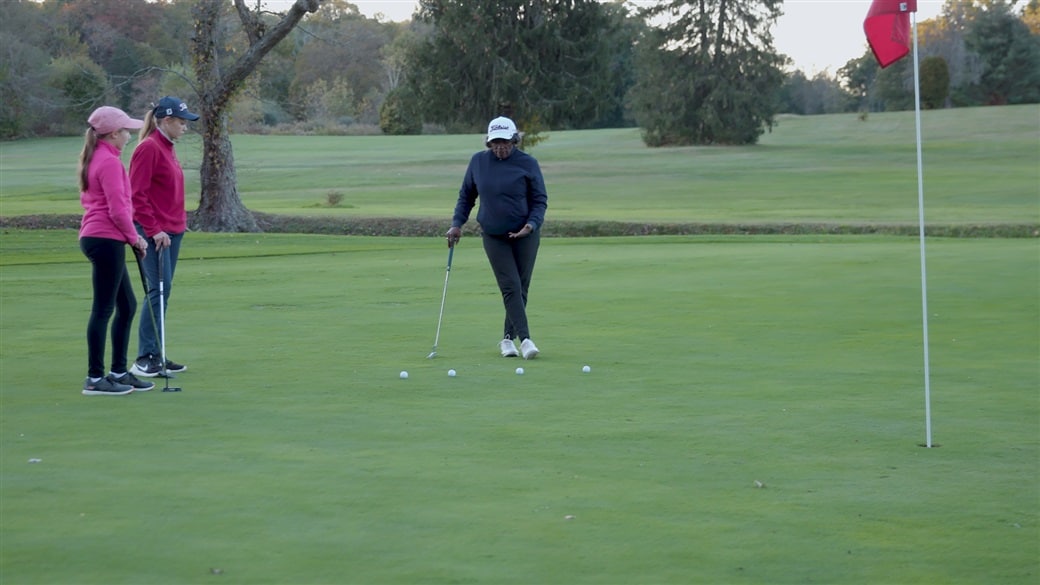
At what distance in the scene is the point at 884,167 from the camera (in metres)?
54.5

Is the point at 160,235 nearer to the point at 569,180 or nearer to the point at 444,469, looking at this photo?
the point at 444,469

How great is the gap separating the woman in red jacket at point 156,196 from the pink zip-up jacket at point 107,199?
3.28 feet

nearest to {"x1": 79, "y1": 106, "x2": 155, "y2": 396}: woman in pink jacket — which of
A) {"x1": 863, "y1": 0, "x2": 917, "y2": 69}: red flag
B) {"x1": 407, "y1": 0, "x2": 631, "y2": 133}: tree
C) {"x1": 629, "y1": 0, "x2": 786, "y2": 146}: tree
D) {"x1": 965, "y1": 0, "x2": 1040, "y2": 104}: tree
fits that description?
{"x1": 863, "y1": 0, "x2": 917, "y2": 69}: red flag

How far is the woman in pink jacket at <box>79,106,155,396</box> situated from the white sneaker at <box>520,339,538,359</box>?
3390 mm

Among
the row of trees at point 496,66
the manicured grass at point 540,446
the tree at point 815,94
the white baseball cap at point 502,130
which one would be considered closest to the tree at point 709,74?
the row of trees at point 496,66

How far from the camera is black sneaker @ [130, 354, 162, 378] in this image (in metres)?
10.5

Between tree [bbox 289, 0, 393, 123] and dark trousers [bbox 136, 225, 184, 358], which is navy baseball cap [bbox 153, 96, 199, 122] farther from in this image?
tree [bbox 289, 0, 393, 123]

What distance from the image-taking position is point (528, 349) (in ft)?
37.6

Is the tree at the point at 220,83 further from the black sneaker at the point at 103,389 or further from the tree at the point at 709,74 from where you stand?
the tree at the point at 709,74

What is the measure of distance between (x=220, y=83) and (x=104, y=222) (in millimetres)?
21576

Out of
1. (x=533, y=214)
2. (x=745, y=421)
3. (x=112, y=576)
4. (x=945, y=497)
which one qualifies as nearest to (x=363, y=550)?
(x=112, y=576)

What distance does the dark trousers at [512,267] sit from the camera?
11.8 m

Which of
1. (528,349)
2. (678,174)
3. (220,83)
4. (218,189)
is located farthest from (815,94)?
(528,349)

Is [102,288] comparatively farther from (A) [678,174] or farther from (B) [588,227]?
(A) [678,174]
